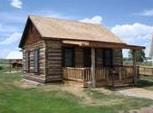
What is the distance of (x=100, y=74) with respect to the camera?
19547 mm

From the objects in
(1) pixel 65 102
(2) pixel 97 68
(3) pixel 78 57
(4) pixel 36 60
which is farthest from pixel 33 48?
(1) pixel 65 102

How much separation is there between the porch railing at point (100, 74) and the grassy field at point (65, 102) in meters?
1.39

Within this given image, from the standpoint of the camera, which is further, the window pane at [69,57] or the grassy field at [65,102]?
the window pane at [69,57]

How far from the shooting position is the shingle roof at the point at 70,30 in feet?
71.5

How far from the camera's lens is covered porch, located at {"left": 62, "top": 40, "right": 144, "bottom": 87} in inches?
746

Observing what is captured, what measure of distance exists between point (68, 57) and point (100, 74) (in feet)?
10.8

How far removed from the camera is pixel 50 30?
2209 cm

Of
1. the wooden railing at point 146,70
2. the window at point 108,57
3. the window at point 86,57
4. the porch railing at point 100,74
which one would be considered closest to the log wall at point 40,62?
the porch railing at point 100,74

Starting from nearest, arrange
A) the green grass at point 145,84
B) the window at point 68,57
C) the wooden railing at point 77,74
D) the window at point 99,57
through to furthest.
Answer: the wooden railing at point 77,74 < the green grass at point 145,84 < the window at point 68,57 < the window at point 99,57

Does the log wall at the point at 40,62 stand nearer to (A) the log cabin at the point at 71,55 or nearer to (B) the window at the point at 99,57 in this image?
(A) the log cabin at the point at 71,55

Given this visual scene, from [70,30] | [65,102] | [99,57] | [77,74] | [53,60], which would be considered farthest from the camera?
[70,30]

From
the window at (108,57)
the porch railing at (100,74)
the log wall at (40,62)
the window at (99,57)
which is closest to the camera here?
the porch railing at (100,74)

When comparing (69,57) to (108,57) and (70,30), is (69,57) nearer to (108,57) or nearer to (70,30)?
(70,30)

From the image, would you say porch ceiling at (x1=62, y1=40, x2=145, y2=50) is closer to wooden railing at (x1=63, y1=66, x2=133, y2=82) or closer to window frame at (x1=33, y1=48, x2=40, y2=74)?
wooden railing at (x1=63, y1=66, x2=133, y2=82)
